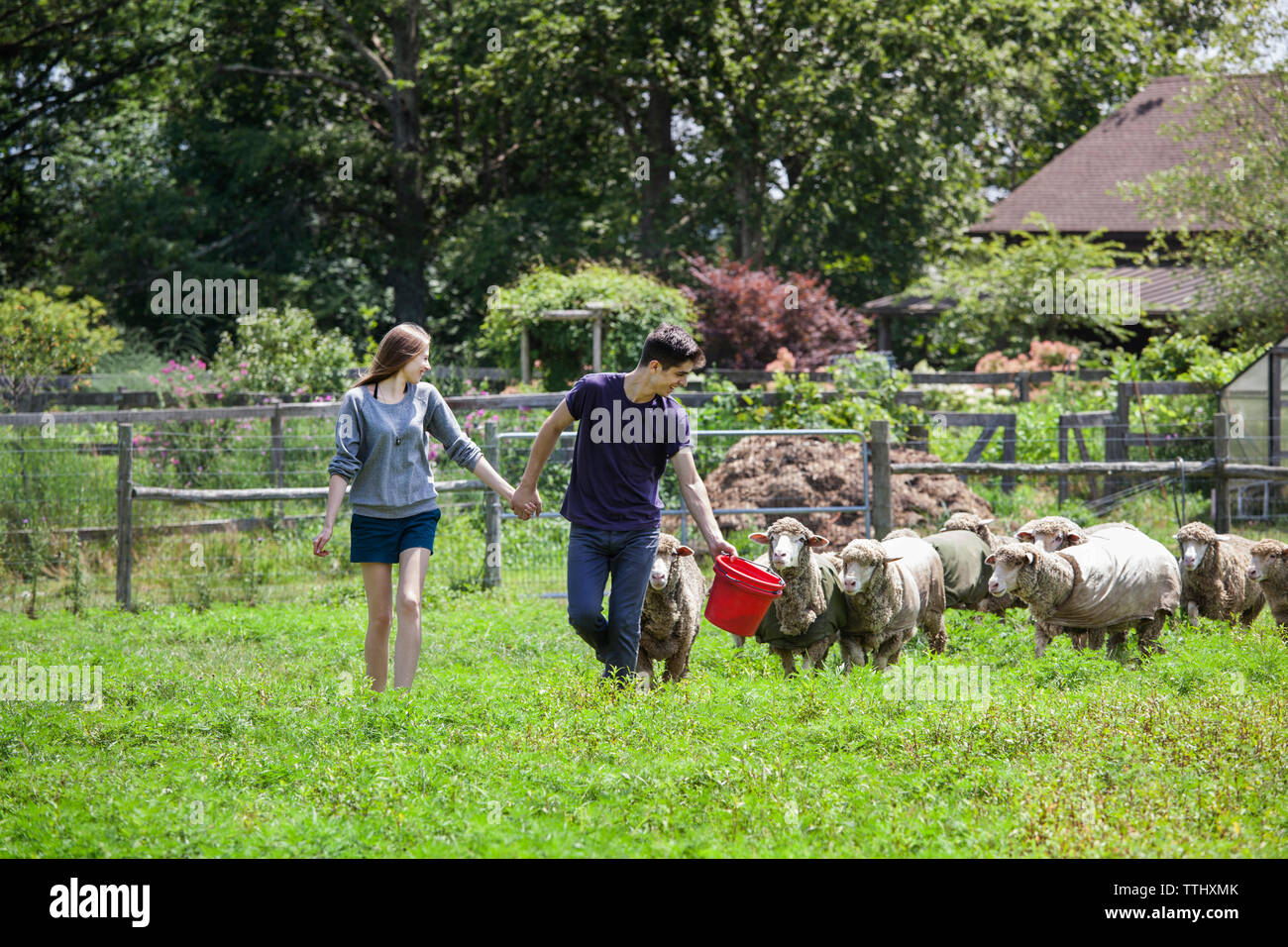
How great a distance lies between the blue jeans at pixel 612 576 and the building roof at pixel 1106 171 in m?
25.9

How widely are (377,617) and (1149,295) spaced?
23.8 metres

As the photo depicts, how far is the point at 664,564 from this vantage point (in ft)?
22.7

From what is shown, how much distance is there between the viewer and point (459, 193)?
1312 inches

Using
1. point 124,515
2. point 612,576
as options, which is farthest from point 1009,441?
point 124,515

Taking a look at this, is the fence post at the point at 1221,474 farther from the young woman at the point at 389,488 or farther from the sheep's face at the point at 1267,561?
the young woman at the point at 389,488

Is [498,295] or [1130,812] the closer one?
[1130,812]

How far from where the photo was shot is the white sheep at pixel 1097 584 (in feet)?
24.5

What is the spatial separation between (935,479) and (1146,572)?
16.8 feet

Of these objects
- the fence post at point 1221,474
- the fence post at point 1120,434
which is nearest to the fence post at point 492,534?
the fence post at point 1221,474

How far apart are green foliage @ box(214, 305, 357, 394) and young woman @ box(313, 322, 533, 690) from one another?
10971 millimetres

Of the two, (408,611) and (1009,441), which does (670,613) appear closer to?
(408,611)

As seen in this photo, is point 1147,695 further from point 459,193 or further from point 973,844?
point 459,193

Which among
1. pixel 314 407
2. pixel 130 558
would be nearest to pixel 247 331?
pixel 314 407

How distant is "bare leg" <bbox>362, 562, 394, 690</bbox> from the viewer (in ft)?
20.7
